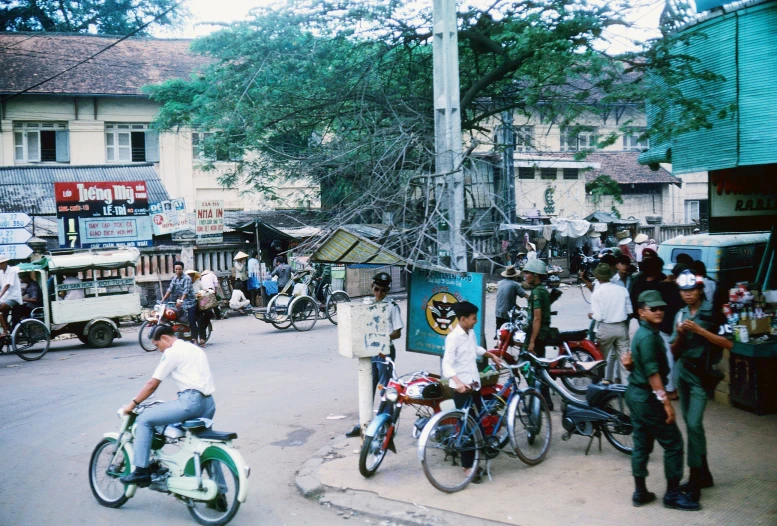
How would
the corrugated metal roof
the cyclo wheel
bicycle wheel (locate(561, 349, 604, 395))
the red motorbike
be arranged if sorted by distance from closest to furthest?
the red motorbike → bicycle wheel (locate(561, 349, 604, 395)) → the cyclo wheel → the corrugated metal roof

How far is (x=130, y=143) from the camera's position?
28.0m

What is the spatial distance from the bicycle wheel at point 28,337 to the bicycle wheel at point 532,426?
10538 mm

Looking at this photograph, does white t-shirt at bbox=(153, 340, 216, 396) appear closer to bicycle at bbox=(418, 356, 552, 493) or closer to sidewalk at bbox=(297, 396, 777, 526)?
sidewalk at bbox=(297, 396, 777, 526)

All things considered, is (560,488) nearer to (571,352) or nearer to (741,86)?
(571,352)

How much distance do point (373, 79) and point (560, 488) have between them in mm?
7969

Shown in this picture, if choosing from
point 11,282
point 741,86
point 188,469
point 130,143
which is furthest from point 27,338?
point 130,143

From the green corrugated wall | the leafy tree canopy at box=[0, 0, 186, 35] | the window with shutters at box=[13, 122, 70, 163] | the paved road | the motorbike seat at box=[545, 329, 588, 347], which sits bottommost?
the paved road

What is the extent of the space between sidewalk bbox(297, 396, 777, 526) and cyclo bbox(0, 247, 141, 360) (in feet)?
28.8

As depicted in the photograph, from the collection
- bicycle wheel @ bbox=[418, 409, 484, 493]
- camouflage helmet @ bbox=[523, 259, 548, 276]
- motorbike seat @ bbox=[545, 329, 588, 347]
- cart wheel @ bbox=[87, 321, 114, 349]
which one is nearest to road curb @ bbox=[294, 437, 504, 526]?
bicycle wheel @ bbox=[418, 409, 484, 493]

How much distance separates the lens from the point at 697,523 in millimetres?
5242

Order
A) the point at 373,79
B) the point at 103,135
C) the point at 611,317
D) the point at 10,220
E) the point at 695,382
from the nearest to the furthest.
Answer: the point at 695,382 → the point at 611,317 → the point at 373,79 → the point at 10,220 → the point at 103,135

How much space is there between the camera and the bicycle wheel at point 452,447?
6105 millimetres

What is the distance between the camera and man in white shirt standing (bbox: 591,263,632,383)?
8.55m

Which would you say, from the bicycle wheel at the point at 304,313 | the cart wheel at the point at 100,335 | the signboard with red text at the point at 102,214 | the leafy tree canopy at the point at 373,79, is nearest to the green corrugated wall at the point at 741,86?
the leafy tree canopy at the point at 373,79
